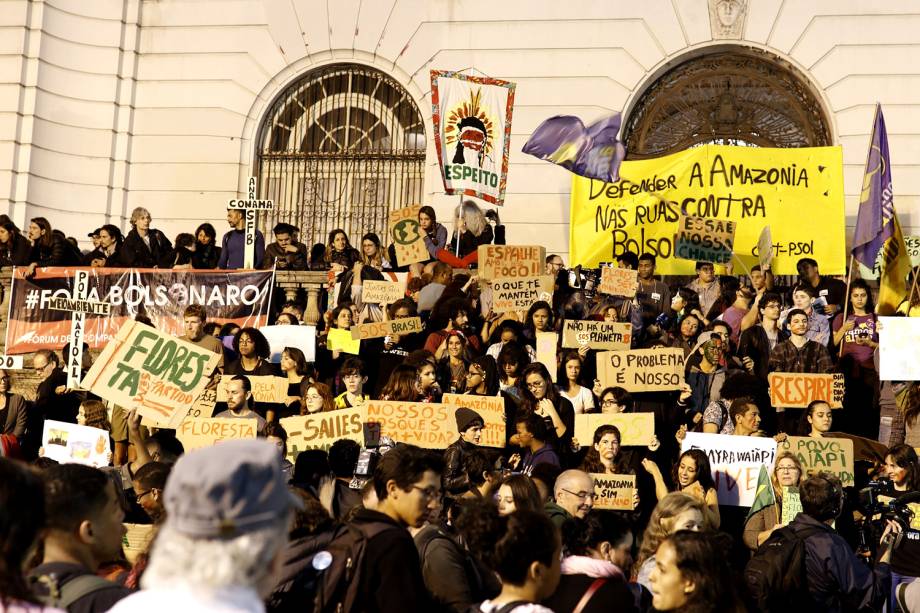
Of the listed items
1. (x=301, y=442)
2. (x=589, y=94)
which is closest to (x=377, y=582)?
(x=301, y=442)

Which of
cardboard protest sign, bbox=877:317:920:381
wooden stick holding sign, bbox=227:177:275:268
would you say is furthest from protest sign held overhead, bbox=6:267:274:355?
cardboard protest sign, bbox=877:317:920:381

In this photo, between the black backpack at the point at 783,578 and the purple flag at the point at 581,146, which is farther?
the purple flag at the point at 581,146

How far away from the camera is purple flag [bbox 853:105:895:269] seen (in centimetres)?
1430

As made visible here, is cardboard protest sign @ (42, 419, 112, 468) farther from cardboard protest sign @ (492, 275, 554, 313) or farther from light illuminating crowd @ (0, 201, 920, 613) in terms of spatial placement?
cardboard protest sign @ (492, 275, 554, 313)

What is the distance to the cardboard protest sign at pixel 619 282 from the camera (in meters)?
13.5

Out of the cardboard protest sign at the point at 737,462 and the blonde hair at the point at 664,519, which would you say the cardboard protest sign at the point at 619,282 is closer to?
the cardboard protest sign at the point at 737,462

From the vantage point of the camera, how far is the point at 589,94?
19234mm

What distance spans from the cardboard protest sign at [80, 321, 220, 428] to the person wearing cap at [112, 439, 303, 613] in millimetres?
7691

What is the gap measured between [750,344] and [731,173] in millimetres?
4365

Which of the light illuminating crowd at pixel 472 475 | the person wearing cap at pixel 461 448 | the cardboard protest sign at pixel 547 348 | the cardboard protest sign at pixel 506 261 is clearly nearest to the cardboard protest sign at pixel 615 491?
the light illuminating crowd at pixel 472 475

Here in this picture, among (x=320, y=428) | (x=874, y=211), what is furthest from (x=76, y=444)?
(x=874, y=211)

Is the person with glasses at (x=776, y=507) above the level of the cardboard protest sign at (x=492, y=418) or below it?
below

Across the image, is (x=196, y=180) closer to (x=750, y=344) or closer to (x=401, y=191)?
(x=401, y=191)

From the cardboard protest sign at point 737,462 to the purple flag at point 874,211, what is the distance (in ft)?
16.9
